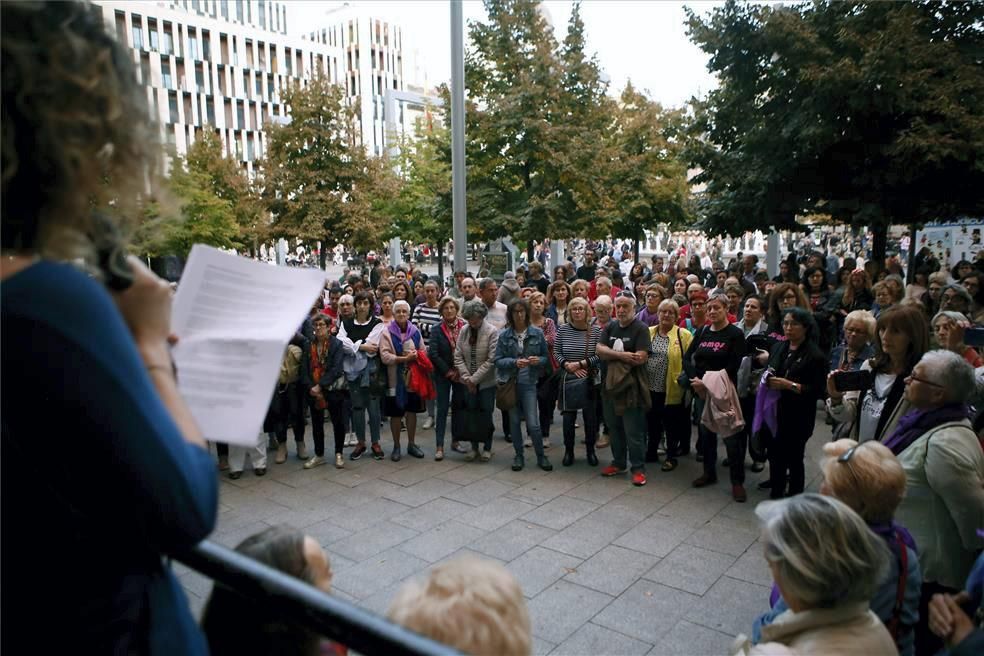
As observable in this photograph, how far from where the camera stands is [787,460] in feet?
21.0

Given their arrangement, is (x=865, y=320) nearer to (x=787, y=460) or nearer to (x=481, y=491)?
(x=787, y=460)

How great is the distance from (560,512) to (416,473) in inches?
77.6

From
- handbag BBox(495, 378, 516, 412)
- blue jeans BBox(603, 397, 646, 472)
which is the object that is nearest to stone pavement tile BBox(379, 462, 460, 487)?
handbag BBox(495, 378, 516, 412)

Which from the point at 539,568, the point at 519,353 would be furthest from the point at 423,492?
the point at 539,568

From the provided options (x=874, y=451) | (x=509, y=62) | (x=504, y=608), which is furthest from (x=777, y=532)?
(x=509, y=62)

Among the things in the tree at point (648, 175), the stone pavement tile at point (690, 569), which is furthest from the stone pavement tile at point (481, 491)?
the tree at point (648, 175)

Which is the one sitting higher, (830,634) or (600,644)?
(830,634)

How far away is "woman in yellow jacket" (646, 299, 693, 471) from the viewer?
→ 7469 mm

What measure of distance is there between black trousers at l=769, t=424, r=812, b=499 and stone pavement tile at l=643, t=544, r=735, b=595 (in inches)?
53.8

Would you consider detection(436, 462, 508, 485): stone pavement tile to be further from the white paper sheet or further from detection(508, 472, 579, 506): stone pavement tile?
the white paper sheet

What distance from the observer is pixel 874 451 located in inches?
113

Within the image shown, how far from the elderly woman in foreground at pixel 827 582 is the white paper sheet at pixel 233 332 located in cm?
185

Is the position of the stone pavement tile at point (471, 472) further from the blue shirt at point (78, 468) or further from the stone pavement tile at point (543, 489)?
the blue shirt at point (78, 468)

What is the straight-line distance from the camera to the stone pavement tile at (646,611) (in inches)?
172
